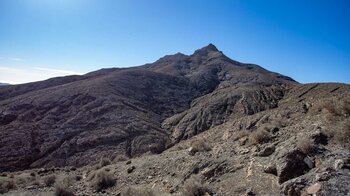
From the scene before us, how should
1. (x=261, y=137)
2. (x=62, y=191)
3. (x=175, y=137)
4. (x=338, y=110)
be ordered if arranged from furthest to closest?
(x=175, y=137) → (x=62, y=191) → (x=261, y=137) → (x=338, y=110)

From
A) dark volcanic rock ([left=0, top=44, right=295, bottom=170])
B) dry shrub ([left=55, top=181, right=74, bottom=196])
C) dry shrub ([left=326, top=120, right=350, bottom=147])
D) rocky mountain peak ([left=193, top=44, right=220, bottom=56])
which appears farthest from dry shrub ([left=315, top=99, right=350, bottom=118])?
rocky mountain peak ([left=193, top=44, right=220, bottom=56])

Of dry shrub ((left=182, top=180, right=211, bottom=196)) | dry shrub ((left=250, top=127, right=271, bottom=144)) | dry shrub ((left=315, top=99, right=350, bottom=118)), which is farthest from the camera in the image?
dry shrub ((left=250, top=127, right=271, bottom=144))

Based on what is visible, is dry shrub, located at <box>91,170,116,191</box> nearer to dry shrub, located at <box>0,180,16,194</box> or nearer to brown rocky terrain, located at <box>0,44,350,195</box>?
brown rocky terrain, located at <box>0,44,350,195</box>

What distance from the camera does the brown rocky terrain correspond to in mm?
10086

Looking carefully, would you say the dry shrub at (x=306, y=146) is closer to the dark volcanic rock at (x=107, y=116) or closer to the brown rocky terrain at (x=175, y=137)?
the brown rocky terrain at (x=175, y=137)

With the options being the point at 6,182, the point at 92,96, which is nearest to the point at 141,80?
the point at 92,96


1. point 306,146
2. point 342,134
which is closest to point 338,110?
point 342,134

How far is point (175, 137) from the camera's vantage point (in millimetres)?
38781

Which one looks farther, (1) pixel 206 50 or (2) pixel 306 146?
(1) pixel 206 50

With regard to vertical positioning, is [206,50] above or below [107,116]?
above

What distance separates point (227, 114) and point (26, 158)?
25.9 metres

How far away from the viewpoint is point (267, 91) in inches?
2045

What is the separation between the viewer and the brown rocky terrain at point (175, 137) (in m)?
10.1

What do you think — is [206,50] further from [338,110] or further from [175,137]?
[338,110]
